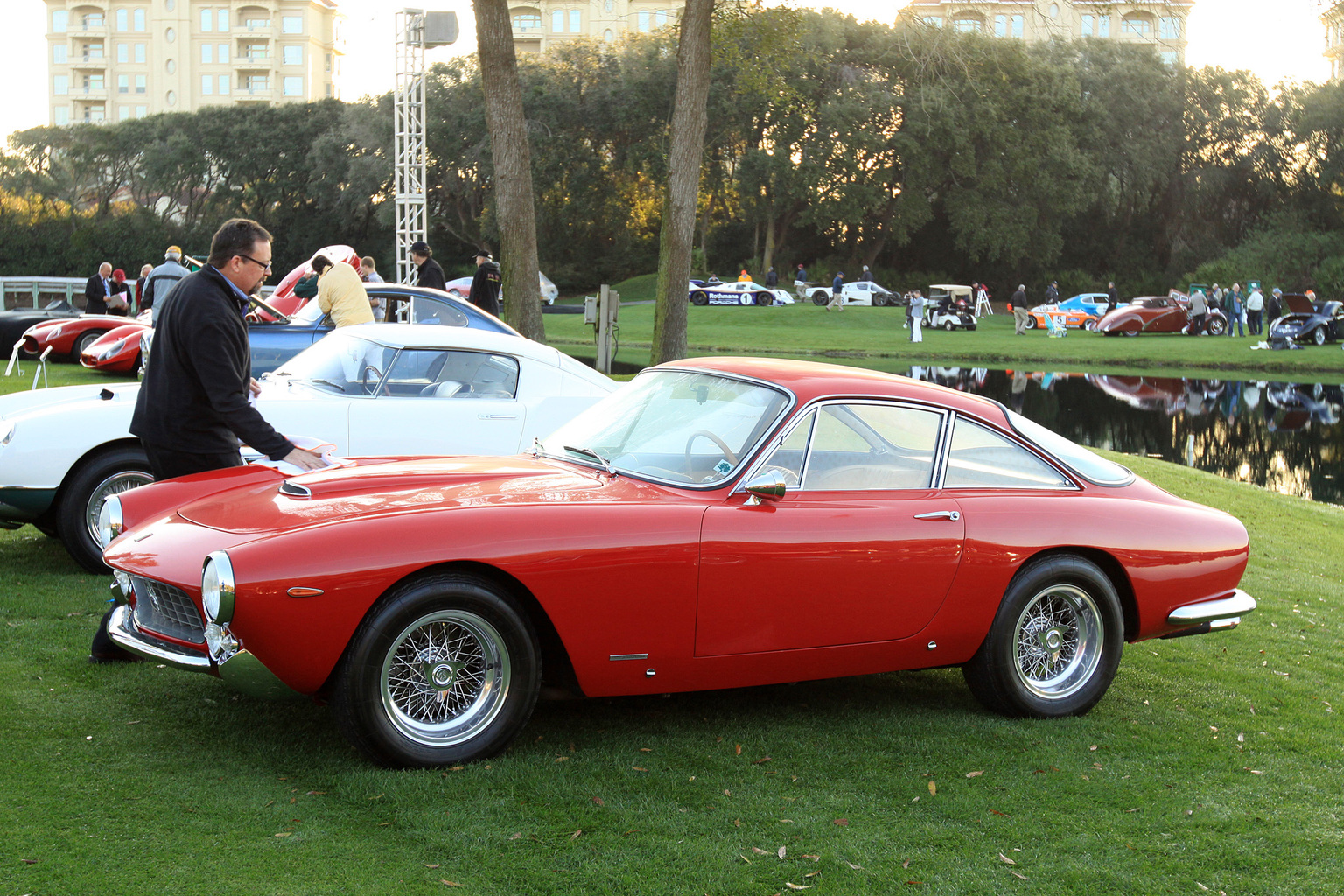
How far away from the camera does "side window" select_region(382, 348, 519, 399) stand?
25.1 ft

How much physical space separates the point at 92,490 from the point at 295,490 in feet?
9.38

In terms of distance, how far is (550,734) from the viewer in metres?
4.61

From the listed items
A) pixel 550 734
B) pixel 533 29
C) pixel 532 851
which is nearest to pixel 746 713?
pixel 550 734

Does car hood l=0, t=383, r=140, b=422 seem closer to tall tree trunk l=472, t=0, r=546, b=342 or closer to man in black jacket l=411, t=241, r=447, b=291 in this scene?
man in black jacket l=411, t=241, r=447, b=291

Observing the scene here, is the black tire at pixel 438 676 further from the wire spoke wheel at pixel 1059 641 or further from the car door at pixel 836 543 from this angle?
the wire spoke wheel at pixel 1059 641

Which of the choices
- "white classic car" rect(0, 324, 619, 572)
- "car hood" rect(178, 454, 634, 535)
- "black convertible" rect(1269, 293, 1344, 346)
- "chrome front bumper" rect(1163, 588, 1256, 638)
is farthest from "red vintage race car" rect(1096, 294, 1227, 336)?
"car hood" rect(178, 454, 634, 535)

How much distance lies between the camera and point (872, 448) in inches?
197

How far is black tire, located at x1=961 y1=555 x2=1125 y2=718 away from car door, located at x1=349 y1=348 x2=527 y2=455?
369 cm

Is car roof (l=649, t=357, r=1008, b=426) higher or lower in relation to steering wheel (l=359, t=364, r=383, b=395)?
higher

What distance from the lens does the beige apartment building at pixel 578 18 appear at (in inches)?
3723

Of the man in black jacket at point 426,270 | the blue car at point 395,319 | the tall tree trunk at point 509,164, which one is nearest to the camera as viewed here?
the blue car at point 395,319

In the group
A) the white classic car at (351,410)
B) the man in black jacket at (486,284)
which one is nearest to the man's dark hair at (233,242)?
the white classic car at (351,410)

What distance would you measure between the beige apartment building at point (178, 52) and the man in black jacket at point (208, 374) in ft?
344

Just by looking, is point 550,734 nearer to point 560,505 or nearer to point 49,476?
point 560,505
